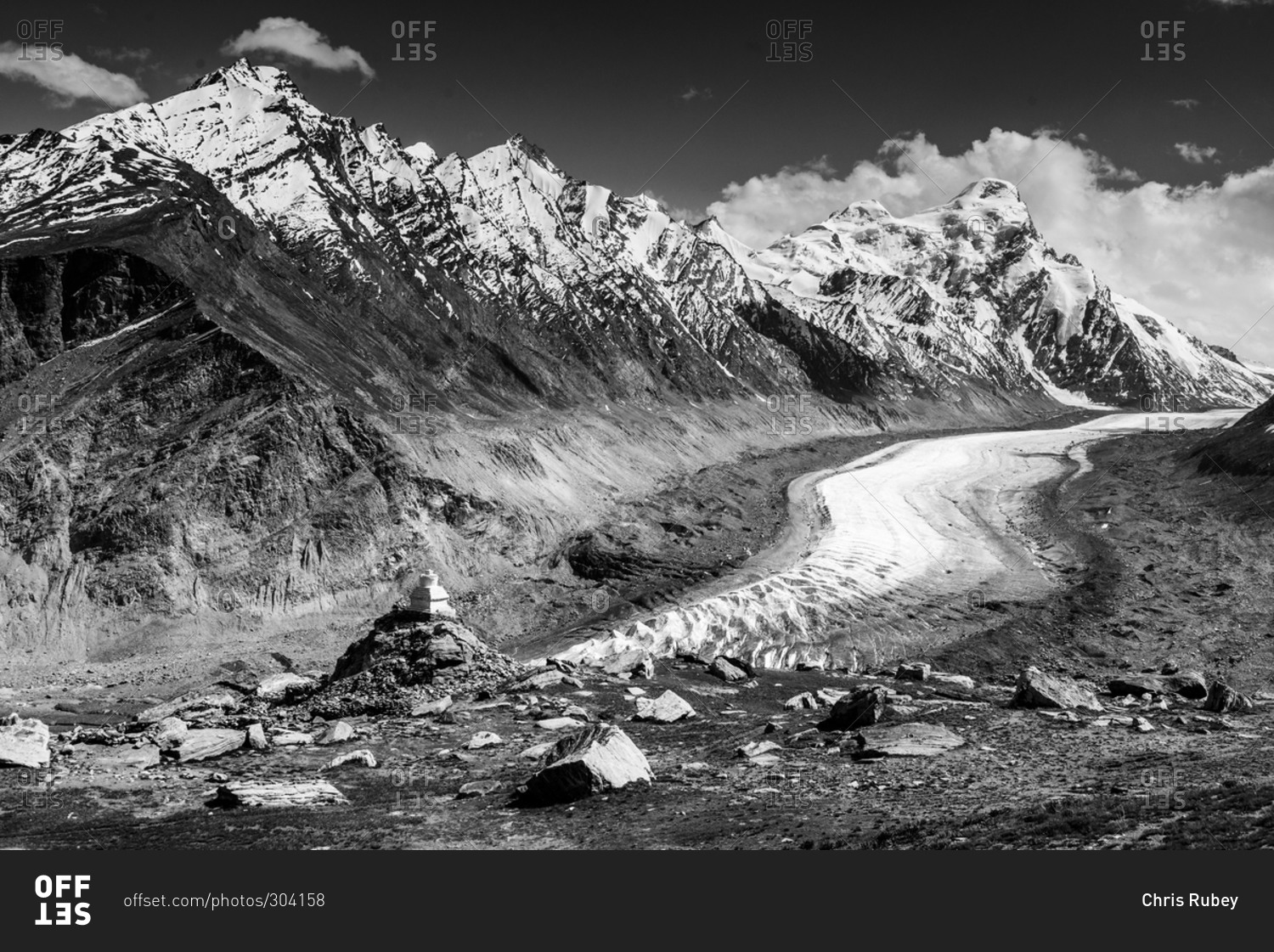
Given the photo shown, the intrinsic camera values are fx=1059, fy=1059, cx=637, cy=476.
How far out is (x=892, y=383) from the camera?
6767 inches

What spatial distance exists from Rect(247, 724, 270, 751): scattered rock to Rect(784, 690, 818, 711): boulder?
15.7m

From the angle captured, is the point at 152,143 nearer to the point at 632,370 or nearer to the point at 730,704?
the point at 632,370

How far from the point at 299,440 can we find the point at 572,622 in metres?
18.8

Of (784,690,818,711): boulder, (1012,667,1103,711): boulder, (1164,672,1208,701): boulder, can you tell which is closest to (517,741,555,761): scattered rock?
(784,690,818,711): boulder

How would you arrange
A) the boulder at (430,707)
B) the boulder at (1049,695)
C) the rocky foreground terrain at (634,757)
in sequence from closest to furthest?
1. the rocky foreground terrain at (634,757)
2. the boulder at (430,707)
3. the boulder at (1049,695)

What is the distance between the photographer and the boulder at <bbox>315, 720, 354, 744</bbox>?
28.9m

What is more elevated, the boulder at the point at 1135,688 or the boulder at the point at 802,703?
the boulder at the point at 802,703

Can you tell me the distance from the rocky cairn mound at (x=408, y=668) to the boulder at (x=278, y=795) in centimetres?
752

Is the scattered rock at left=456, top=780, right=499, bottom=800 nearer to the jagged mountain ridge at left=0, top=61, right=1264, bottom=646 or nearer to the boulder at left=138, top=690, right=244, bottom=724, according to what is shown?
the boulder at left=138, top=690, right=244, bottom=724

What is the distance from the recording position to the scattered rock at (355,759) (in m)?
26.8

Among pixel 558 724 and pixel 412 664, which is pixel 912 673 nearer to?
pixel 558 724

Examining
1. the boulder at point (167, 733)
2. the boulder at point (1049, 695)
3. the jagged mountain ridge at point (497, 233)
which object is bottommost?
the boulder at point (1049, 695)

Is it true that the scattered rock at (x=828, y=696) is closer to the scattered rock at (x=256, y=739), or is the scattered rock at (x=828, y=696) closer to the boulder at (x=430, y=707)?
the boulder at (x=430, y=707)

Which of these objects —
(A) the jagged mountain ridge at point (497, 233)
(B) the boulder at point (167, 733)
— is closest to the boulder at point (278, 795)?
(B) the boulder at point (167, 733)
